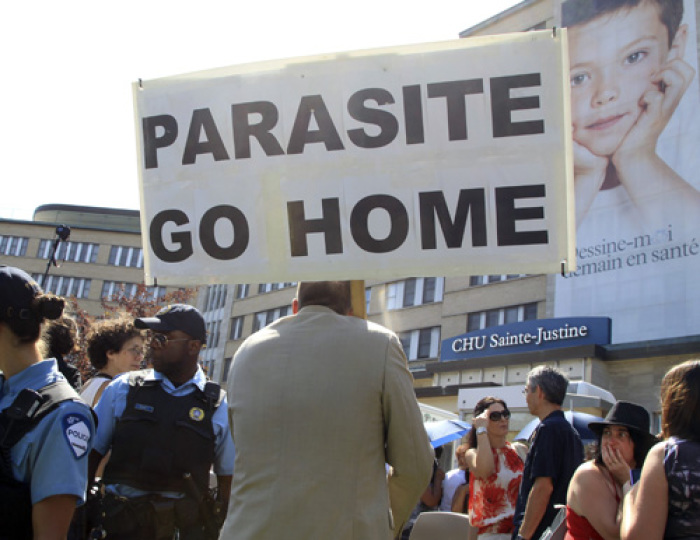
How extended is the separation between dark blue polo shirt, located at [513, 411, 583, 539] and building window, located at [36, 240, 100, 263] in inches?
3123

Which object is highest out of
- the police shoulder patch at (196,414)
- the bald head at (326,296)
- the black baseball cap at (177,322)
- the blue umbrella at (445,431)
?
the bald head at (326,296)

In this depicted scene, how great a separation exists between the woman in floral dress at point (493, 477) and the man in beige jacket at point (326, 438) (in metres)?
3.20

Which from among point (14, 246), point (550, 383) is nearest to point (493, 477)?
point (550, 383)

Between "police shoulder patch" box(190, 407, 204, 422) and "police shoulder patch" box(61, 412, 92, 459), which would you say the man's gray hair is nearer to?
"police shoulder patch" box(190, 407, 204, 422)

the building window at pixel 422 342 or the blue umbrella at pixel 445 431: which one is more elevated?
the blue umbrella at pixel 445 431

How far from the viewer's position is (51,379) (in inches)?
120

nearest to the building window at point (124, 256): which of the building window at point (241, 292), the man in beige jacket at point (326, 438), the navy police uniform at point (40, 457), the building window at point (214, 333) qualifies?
the building window at point (214, 333)

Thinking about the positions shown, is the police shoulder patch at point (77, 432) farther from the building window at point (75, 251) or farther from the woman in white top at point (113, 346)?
the building window at point (75, 251)

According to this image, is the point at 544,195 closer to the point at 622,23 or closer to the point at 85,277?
the point at 622,23

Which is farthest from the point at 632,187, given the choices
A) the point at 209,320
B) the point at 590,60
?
the point at 209,320

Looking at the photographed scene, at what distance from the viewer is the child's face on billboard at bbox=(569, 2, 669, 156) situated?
40.3m

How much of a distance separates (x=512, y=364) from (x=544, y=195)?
32213 millimetres

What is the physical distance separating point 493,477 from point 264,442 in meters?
3.65

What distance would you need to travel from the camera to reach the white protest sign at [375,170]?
366 centimetres
